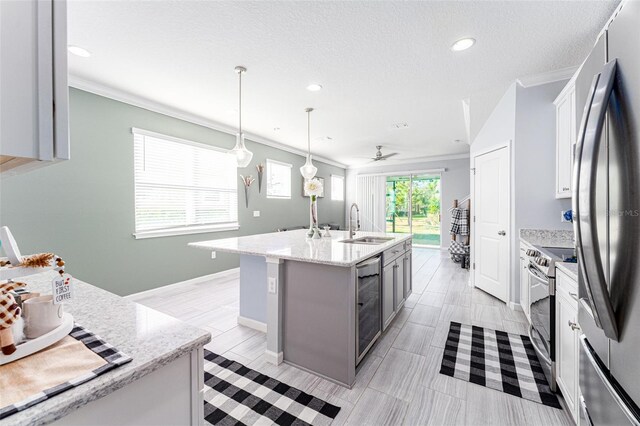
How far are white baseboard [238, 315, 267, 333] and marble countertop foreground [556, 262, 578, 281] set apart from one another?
2369mm

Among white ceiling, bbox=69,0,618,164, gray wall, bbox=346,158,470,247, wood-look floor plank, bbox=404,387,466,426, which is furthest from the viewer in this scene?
gray wall, bbox=346,158,470,247

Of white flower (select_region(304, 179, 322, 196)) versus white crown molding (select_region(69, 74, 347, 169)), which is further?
white crown molding (select_region(69, 74, 347, 169))

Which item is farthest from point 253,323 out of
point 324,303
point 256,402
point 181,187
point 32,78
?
point 32,78

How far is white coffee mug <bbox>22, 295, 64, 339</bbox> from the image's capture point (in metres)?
0.70

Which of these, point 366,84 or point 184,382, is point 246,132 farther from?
point 184,382

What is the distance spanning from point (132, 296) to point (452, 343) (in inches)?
148

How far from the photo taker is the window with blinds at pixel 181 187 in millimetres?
3557

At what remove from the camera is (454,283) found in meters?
4.25

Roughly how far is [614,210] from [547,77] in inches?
121

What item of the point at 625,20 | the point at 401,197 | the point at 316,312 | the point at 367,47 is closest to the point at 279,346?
the point at 316,312

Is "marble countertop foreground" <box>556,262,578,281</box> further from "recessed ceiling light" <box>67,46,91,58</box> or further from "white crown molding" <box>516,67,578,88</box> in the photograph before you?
"recessed ceiling light" <box>67,46,91,58</box>

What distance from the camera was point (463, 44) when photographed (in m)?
2.29

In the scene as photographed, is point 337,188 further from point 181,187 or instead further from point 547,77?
point 547,77

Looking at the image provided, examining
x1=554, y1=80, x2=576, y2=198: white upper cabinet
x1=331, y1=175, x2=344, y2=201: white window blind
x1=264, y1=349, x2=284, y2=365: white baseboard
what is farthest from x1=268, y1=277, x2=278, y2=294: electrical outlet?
x1=331, y1=175, x2=344, y2=201: white window blind
